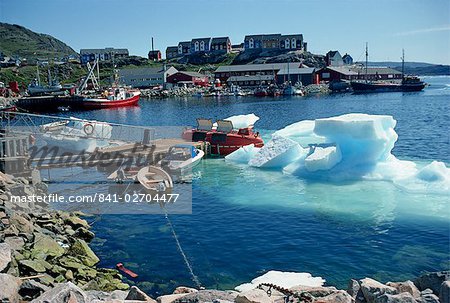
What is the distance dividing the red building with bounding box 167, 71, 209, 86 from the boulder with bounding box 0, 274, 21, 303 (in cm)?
11589

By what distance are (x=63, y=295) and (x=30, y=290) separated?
6.78 ft

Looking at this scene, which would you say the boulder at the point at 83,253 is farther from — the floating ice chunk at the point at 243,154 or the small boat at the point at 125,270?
the floating ice chunk at the point at 243,154

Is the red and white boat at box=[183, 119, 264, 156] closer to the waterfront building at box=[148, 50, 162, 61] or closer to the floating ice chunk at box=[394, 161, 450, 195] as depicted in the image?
the floating ice chunk at box=[394, 161, 450, 195]

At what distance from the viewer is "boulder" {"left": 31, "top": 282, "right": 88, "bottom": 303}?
255 inches

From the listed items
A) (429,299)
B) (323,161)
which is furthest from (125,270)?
(323,161)

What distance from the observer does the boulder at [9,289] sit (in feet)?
23.5

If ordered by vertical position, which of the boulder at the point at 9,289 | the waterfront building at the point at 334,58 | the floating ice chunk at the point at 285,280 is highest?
the waterfront building at the point at 334,58

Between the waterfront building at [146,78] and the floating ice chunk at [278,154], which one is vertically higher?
the waterfront building at [146,78]

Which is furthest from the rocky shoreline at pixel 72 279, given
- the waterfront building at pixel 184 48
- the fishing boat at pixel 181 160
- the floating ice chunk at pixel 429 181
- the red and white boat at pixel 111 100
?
the waterfront building at pixel 184 48

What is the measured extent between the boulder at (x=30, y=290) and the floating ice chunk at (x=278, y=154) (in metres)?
17.5

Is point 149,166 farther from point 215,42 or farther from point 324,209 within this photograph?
point 215,42

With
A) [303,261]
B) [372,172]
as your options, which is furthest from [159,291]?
[372,172]

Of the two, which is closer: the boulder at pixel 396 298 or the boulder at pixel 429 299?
the boulder at pixel 396 298

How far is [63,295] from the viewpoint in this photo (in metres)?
6.57
